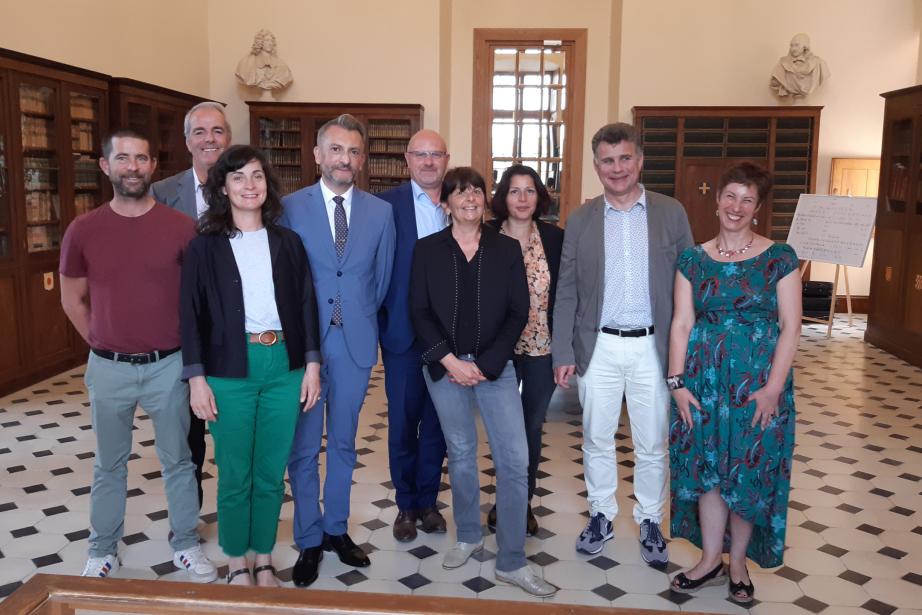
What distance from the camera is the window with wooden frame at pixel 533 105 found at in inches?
449

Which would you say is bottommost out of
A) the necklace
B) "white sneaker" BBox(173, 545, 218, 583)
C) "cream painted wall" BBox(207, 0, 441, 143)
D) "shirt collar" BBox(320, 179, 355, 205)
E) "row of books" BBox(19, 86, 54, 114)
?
A: "white sneaker" BBox(173, 545, 218, 583)

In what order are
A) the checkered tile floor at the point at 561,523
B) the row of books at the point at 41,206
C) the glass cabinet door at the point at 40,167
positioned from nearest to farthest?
the checkered tile floor at the point at 561,523, the glass cabinet door at the point at 40,167, the row of books at the point at 41,206

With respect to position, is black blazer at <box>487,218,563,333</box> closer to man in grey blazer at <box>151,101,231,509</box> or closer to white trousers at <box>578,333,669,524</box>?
white trousers at <box>578,333,669,524</box>

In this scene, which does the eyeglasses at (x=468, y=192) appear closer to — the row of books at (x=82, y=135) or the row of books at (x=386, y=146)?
the row of books at (x=82, y=135)

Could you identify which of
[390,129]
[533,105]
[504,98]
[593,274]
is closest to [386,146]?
[390,129]

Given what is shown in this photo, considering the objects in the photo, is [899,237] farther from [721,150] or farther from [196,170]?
[196,170]

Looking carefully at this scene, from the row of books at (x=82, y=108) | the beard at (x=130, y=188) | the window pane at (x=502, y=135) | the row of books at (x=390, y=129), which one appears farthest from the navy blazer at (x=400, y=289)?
the window pane at (x=502, y=135)

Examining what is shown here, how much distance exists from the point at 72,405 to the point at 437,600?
5.23m

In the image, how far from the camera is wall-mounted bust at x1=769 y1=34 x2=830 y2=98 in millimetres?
10016

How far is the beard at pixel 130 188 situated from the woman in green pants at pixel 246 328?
0.35 meters

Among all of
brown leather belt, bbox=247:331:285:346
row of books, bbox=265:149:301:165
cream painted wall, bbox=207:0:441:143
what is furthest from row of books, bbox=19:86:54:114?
brown leather belt, bbox=247:331:285:346

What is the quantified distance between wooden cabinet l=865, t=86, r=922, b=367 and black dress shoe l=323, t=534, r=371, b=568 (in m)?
6.40

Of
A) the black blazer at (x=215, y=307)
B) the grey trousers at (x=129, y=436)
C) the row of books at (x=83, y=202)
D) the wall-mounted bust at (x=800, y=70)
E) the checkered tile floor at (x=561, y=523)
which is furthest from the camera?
the wall-mounted bust at (x=800, y=70)

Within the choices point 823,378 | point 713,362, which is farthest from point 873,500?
point 823,378
